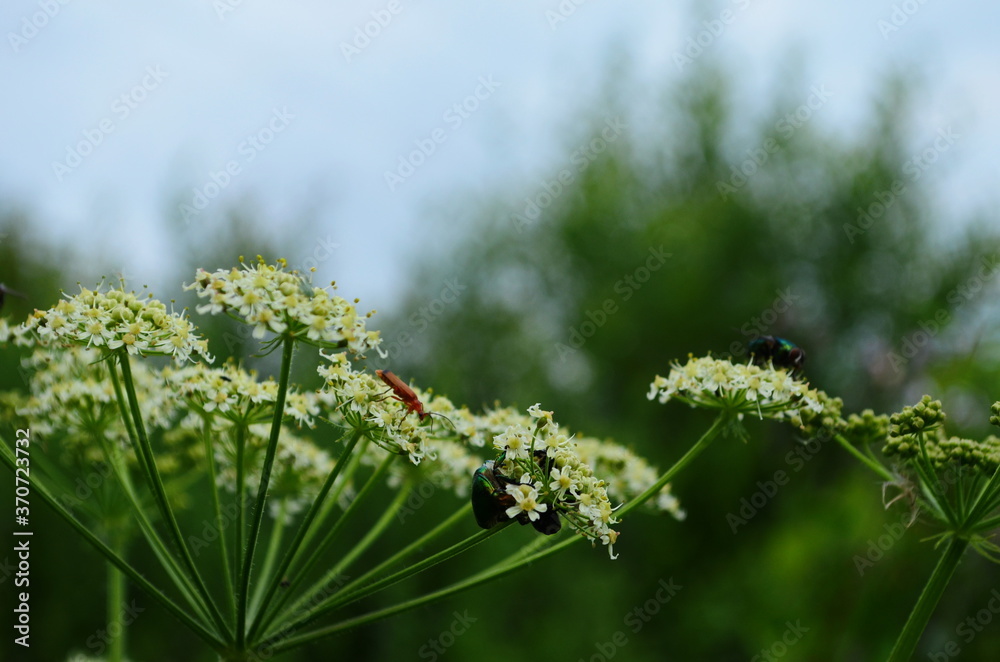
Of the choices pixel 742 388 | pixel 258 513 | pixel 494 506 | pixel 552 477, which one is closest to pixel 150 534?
pixel 258 513

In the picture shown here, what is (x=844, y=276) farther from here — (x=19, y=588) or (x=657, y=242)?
(x=19, y=588)

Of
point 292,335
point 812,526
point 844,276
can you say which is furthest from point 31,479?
point 844,276

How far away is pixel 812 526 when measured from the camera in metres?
15.2

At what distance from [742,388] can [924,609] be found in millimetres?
1183

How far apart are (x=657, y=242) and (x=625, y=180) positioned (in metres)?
3.47

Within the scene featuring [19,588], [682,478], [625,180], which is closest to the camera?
[19,588]

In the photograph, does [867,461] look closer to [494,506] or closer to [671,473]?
[671,473]

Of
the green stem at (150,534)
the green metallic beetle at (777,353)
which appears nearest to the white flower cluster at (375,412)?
the green stem at (150,534)

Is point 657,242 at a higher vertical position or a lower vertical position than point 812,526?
higher

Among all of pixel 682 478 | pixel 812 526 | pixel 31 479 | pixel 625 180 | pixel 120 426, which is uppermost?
pixel 625 180

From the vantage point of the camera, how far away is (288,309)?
10.2 feet

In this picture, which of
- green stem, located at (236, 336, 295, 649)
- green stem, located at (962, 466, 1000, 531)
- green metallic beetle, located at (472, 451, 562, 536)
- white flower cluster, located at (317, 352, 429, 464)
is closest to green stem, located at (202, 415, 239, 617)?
green stem, located at (236, 336, 295, 649)

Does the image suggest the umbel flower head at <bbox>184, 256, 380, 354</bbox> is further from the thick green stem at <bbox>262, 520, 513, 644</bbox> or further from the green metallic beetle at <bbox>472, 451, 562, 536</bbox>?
the thick green stem at <bbox>262, 520, 513, 644</bbox>

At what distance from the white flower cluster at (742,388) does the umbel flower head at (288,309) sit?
5.16 ft
